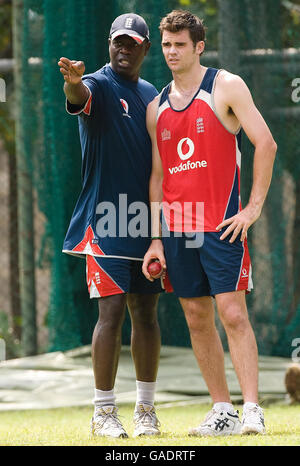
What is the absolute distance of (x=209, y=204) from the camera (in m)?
4.30

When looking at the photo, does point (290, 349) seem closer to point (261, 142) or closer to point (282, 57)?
point (282, 57)

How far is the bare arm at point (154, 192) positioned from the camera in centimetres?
443

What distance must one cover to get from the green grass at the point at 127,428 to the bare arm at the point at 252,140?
0.94m

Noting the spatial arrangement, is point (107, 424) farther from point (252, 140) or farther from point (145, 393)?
point (252, 140)

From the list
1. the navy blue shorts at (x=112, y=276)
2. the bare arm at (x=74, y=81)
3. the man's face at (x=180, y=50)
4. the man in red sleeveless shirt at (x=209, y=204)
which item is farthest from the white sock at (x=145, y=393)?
the man's face at (x=180, y=50)

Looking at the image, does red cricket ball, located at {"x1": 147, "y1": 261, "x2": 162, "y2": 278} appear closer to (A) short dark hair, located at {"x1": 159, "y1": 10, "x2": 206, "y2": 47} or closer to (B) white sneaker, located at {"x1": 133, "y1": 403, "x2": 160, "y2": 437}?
(B) white sneaker, located at {"x1": 133, "y1": 403, "x2": 160, "y2": 437}

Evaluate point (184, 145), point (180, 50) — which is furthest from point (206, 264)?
point (180, 50)

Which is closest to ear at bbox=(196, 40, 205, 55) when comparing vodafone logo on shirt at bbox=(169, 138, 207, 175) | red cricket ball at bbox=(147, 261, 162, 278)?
vodafone logo on shirt at bbox=(169, 138, 207, 175)

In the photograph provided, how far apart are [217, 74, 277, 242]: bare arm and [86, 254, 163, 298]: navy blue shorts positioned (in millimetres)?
538

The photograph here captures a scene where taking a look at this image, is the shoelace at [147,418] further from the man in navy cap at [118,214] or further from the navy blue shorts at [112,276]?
the navy blue shorts at [112,276]

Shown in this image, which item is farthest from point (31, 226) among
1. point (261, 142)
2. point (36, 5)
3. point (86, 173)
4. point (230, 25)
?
point (261, 142)

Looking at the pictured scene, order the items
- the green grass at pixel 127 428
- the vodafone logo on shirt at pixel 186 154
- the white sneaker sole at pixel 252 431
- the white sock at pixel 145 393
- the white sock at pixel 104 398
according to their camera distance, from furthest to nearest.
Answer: the white sock at pixel 145 393, the white sock at pixel 104 398, the vodafone logo on shirt at pixel 186 154, the white sneaker sole at pixel 252 431, the green grass at pixel 127 428

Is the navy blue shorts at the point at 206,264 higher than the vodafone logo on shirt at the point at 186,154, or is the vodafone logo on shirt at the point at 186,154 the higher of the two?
the vodafone logo on shirt at the point at 186,154
